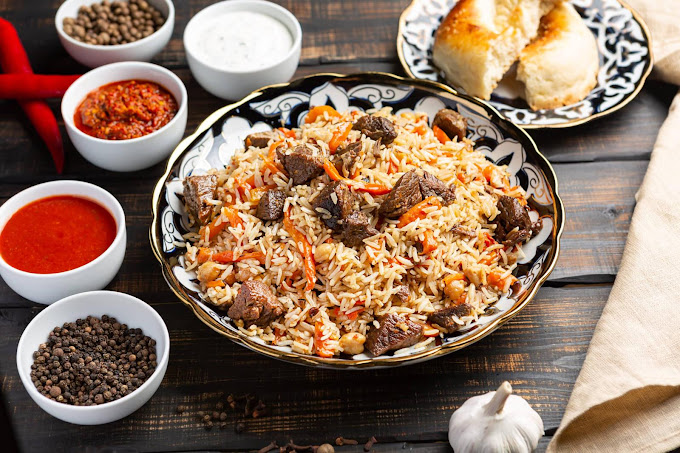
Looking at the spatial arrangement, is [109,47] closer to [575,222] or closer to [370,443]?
[370,443]

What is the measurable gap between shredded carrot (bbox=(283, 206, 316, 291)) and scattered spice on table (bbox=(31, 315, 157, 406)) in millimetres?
1059

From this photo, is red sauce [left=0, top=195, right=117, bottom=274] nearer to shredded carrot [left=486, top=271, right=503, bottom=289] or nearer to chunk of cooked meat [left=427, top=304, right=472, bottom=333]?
chunk of cooked meat [left=427, top=304, right=472, bottom=333]

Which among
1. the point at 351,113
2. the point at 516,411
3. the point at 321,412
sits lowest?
the point at 321,412

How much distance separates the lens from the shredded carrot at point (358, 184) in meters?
4.38

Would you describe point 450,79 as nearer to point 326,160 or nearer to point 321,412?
point 326,160

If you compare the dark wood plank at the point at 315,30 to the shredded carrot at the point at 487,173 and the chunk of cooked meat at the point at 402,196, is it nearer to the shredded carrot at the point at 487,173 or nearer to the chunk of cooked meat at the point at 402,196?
the shredded carrot at the point at 487,173

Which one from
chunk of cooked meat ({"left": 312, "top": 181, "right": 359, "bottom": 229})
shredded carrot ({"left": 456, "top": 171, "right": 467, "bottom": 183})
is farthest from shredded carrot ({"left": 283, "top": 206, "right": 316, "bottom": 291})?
shredded carrot ({"left": 456, "top": 171, "right": 467, "bottom": 183})

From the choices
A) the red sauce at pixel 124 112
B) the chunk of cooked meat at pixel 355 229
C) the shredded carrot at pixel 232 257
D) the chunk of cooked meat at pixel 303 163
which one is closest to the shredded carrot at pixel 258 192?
the chunk of cooked meat at pixel 303 163

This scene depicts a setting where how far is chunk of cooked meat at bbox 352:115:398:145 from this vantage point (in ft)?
15.2

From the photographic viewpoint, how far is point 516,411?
374cm

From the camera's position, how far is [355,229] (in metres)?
4.21

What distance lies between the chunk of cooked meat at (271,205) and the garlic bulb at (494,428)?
1.73 m

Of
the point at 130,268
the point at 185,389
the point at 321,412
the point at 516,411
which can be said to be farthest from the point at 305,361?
the point at 130,268

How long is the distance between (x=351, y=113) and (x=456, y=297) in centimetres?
178
